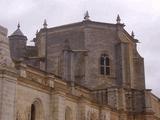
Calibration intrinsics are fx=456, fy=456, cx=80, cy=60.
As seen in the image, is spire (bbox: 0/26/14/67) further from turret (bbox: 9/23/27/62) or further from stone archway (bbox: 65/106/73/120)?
turret (bbox: 9/23/27/62)

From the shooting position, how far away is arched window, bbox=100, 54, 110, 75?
146 ft

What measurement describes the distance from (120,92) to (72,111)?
468 inches

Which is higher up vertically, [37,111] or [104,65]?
[104,65]

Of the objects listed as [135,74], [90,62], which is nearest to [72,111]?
[90,62]

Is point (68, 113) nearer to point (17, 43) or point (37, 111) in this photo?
A: point (37, 111)

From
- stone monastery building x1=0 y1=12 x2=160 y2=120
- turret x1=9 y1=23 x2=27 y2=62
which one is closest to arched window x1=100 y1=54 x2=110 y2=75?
stone monastery building x1=0 y1=12 x2=160 y2=120

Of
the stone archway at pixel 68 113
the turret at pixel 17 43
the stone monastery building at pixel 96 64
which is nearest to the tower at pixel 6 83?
the stone archway at pixel 68 113

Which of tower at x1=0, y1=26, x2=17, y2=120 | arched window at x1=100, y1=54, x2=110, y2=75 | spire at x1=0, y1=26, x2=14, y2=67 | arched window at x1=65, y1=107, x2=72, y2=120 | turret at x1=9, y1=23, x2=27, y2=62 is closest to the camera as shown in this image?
tower at x1=0, y1=26, x2=17, y2=120

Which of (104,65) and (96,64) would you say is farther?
(104,65)

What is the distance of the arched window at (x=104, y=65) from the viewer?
146 ft

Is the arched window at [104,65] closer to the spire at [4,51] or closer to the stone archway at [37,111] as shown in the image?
the stone archway at [37,111]

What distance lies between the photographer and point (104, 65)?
44.6 meters

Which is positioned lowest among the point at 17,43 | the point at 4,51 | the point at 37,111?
the point at 37,111

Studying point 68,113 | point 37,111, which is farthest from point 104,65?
point 37,111
